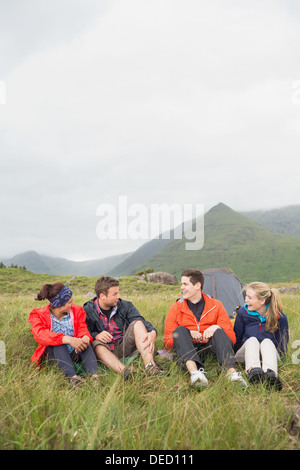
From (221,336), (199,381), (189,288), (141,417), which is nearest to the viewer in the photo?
(141,417)

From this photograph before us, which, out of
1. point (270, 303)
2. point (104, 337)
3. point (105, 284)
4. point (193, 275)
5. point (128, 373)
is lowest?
point (128, 373)

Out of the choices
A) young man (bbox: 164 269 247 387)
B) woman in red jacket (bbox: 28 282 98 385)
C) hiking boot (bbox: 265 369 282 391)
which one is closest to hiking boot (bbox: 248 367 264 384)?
hiking boot (bbox: 265 369 282 391)

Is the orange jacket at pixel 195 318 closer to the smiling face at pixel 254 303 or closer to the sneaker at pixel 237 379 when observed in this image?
the smiling face at pixel 254 303

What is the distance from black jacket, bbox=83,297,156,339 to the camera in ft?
20.8

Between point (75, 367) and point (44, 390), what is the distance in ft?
5.80

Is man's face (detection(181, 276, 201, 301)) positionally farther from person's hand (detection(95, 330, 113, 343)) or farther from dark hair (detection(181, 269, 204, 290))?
person's hand (detection(95, 330, 113, 343))

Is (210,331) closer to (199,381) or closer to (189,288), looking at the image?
(189,288)

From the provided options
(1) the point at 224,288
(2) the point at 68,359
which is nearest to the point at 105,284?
(2) the point at 68,359

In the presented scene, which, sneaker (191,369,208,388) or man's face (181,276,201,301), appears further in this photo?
man's face (181,276,201,301)

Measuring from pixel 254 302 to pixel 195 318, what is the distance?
3.56 feet

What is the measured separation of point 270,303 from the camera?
6.17 meters

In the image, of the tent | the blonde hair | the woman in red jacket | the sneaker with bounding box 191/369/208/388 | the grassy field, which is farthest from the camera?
the tent

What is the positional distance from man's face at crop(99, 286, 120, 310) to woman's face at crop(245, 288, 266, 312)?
2.32 meters
